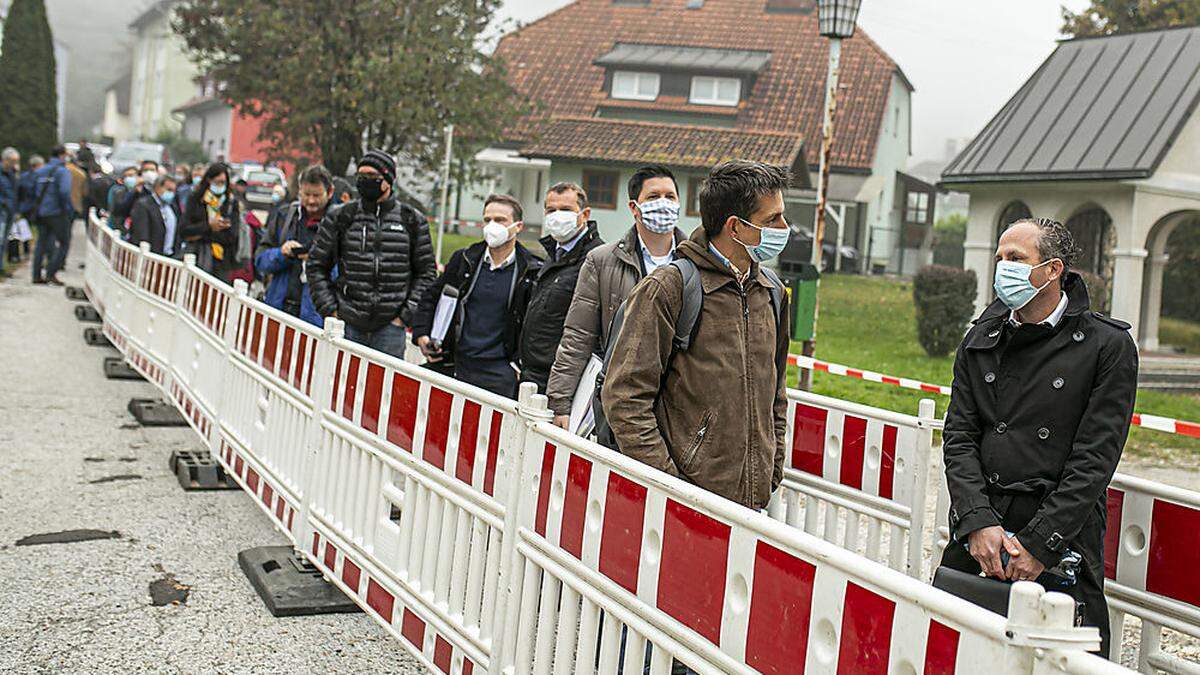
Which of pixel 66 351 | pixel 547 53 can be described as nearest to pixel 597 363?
pixel 66 351

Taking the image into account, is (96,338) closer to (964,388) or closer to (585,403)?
(585,403)

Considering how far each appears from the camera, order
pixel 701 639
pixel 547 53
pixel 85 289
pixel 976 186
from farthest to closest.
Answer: pixel 547 53 → pixel 976 186 → pixel 85 289 → pixel 701 639

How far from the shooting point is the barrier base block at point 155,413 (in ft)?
35.1

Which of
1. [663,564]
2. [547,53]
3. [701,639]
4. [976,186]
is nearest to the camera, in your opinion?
[701,639]

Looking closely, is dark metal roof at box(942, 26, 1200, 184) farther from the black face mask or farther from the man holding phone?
the black face mask

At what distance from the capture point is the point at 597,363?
5777mm

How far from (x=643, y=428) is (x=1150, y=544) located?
1650 millimetres

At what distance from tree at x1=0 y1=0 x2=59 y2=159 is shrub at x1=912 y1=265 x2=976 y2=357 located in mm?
30270

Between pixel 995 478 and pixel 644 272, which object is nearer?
pixel 995 478

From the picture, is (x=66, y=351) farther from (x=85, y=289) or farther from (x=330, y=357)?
(x=330, y=357)

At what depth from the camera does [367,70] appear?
84.7ft

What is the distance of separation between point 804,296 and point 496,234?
7.55 meters

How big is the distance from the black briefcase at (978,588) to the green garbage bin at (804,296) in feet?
32.9

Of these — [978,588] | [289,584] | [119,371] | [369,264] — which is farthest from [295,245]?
[978,588]
